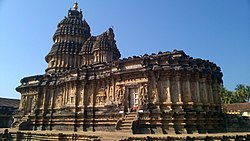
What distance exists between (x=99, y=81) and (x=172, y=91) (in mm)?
8727

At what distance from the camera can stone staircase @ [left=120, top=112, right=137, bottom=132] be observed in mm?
17028

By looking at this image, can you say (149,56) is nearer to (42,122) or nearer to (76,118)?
(76,118)

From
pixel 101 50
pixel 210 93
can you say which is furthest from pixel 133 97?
pixel 101 50

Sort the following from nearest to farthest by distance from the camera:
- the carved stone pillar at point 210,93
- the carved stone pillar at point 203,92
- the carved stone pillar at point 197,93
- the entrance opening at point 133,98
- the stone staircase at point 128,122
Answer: the stone staircase at point 128,122 < the carved stone pillar at point 197,93 < the carved stone pillar at point 203,92 < the carved stone pillar at point 210,93 < the entrance opening at point 133,98

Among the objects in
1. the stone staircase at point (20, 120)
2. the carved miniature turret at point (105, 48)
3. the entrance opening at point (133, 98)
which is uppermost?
the carved miniature turret at point (105, 48)

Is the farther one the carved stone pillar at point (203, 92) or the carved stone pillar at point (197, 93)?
the carved stone pillar at point (203, 92)

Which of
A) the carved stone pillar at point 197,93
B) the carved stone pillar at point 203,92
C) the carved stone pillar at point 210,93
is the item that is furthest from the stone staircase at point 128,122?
the carved stone pillar at point 210,93

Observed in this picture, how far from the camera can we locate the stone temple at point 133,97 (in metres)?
17.7

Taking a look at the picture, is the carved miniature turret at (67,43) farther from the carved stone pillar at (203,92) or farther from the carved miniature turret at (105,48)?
the carved stone pillar at (203,92)

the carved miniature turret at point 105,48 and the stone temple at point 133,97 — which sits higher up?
the carved miniature turret at point 105,48

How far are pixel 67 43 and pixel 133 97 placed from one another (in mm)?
20323

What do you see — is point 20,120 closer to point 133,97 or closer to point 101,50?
point 101,50

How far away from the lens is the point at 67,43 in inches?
1396

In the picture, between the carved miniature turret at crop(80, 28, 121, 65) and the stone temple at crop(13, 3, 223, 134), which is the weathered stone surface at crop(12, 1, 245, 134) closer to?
the stone temple at crop(13, 3, 223, 134)
